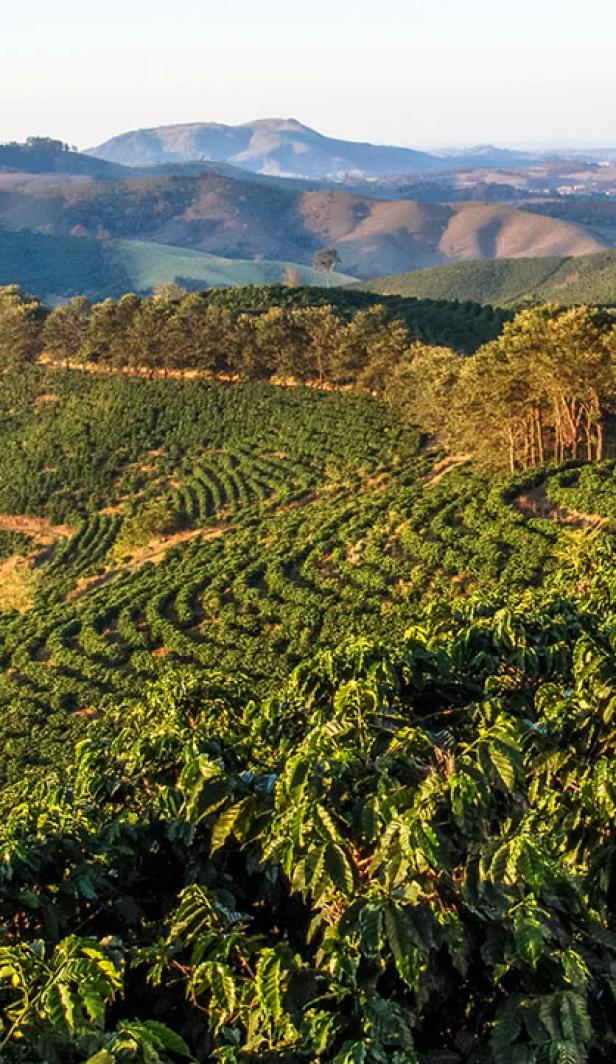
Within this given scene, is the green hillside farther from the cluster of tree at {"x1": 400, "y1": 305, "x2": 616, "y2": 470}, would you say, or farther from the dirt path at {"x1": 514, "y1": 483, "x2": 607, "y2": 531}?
the cluster of tree at {"x1": 400, "y1": 305, "x2": 616, "y2": 470}

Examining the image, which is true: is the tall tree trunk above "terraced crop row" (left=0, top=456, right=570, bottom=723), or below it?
above

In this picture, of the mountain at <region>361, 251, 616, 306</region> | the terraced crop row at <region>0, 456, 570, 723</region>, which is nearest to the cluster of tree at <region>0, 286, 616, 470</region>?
the terraced crop row at <region>0, 456, 570, 723</region>

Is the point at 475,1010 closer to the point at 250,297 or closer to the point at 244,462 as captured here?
the point at 244,462

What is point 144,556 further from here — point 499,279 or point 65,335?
point 499,279

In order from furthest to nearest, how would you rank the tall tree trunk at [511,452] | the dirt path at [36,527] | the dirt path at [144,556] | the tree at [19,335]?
the tree at [19,335] < the dirt path at [36,527] < the dirt path at [144,556] < the tall tree trunk at [511,452]

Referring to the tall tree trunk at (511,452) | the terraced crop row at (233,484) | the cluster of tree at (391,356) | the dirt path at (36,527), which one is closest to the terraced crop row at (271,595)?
the tall tree trunk at (511,452)

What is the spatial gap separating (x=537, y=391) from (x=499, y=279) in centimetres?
15242

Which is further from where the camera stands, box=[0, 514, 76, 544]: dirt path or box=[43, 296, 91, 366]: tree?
box=[43, 296, 91, 366]: tree

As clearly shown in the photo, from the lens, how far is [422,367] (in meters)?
59.3

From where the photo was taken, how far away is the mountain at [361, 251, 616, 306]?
6924 inches

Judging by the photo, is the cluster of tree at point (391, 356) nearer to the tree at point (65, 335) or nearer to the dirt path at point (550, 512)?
the tree at point (65, 335)

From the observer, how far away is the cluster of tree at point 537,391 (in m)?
44.2

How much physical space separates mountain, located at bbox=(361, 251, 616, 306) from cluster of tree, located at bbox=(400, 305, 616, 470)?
124 m

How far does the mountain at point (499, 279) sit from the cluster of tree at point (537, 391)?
4887 inches
